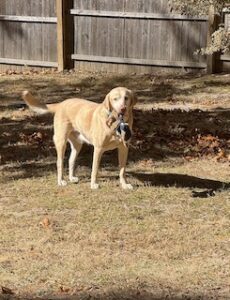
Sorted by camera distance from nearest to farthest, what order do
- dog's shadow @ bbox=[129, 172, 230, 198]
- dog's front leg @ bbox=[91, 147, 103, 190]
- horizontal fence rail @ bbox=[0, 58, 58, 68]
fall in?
dog's front leg @ bbox=[91, 147, 103, 190] → dog's shadow @ bbox=[129, 172, 230, 198] → horizontal fence rail @ bbox=[0, 58, 58, 68]

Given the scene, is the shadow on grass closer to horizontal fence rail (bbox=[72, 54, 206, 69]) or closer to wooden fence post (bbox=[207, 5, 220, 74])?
wooden fence post (bbox=[207, 5, 220, 74])

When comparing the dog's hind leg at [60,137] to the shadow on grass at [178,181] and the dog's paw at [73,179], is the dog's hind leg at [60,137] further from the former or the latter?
the shadow on grass at [178,181]

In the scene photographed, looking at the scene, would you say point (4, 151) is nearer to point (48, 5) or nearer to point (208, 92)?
point (208, 92)

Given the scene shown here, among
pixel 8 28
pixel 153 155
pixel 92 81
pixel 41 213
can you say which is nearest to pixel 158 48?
pixel 92 81

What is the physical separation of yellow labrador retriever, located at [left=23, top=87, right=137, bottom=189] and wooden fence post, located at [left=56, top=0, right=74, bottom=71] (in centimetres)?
842

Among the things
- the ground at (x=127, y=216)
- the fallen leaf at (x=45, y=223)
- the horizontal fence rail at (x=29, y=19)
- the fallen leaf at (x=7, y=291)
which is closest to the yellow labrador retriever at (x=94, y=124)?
the ground at (x=127, y=216)

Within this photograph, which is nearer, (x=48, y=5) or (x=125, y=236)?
(x=125, y=236)

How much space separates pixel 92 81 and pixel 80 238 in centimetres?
931

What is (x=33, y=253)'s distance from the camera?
201 inches

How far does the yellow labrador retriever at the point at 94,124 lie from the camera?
20.7ft

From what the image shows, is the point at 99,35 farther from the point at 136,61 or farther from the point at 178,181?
the point at 178,181

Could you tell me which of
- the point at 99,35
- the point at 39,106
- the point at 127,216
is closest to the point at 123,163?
the point at 127,216

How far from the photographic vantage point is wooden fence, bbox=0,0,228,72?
14.4 metres

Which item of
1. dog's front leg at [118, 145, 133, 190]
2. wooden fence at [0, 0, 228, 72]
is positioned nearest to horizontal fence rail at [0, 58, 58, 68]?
wooden fence at [0, 0, 228, 72]
